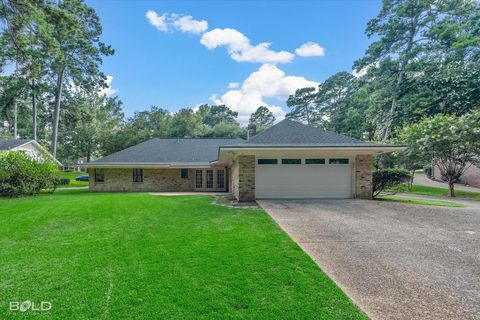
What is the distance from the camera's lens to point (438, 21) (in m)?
24.0

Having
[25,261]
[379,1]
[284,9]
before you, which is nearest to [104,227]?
[25,261]

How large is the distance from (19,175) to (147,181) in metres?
7.04

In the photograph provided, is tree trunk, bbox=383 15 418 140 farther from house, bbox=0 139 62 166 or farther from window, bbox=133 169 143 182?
house, bbox=0 139 62 166

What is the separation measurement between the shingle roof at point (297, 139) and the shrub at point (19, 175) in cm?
1291

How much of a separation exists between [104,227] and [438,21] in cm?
3185

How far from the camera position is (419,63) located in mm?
23422

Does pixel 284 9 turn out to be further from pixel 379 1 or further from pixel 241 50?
pixel 379 1

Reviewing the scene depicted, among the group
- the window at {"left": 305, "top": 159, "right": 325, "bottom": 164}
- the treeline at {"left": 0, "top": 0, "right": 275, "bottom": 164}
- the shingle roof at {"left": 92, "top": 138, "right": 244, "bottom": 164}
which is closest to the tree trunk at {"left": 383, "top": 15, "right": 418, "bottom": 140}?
the shingle roof at {"left": 92, "top": 138, "right": 244, "bottom": 164}

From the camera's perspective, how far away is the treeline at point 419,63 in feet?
70.6

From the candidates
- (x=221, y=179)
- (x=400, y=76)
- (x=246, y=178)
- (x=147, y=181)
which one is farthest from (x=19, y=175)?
(x=400, y=76)

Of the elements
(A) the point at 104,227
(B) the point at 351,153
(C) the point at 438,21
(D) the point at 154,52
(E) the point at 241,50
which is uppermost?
(C) the point at 438,21

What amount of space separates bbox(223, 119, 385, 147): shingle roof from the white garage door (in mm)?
858

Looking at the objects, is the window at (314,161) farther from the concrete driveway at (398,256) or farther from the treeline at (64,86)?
the treeline at (64,86)

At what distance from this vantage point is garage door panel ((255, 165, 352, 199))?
11.3 m
